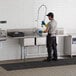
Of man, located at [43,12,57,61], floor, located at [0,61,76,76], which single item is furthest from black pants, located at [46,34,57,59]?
floor, located at [0,61,76,76]

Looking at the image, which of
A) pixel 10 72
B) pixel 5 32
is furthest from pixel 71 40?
pixel 10 72

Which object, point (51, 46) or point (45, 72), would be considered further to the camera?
point (51, 46)

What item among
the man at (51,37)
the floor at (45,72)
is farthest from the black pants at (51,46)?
the floor at (45,72)

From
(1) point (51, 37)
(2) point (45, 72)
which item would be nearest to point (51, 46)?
(1) point (51, 37)

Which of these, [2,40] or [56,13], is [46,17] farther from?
[2,40]

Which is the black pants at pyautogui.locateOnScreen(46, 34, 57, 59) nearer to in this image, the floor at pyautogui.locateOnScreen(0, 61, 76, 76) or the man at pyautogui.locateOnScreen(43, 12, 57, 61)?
the man at pyautogui.locateOnScreen(43, 12, 57, 61)

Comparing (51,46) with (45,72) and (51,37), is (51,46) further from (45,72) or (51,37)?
(45,72)

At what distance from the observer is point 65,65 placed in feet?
26.9

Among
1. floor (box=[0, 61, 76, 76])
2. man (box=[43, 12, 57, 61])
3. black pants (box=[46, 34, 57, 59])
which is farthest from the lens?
black pants (box=[46, 34, 57, 59])

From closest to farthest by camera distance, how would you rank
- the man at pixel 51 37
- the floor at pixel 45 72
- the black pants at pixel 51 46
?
the floor at pixel 45 72 → the man at pixel 51 37 → the black pants at pixel 51 46

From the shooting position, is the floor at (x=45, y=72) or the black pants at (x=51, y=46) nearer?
the floor at (x=45, y=72)

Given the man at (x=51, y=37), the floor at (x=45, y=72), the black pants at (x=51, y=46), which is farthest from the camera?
the black pants at (x=51, y=46)

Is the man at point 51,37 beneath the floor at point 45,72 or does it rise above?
above

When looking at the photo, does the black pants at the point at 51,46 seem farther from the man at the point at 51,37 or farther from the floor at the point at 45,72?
the floor at the point at 45,72
